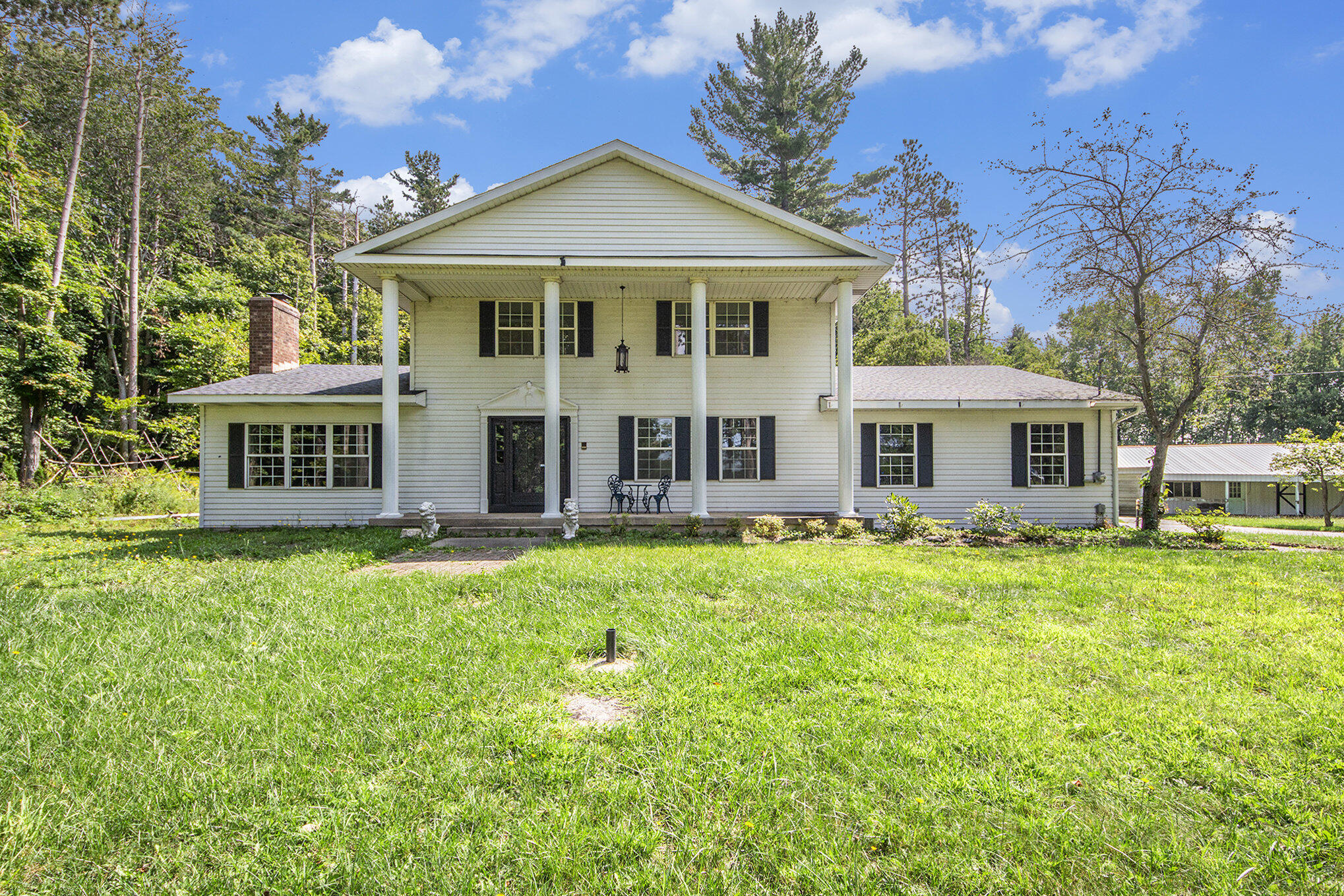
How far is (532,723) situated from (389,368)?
31.7ft

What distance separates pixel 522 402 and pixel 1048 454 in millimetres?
11426

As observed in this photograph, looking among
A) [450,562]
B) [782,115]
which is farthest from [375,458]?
[782,115]

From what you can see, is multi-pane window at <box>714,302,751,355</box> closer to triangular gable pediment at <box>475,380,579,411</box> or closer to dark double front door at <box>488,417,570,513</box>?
triangular gable pediment at <box>475,380,579,411</box>

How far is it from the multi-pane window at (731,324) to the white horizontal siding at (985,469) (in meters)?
2.93

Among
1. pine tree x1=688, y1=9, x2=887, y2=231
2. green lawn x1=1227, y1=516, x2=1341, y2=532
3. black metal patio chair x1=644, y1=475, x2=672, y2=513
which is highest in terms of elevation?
pine tree x1=688, y1=9, x2=887, y2=231

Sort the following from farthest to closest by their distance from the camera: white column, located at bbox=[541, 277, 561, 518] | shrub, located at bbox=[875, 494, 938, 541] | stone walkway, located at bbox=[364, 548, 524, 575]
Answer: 1. white column, located at bbox=[541, 277, 561, 518]
2. shrub, located at bbox=[875, 494, 938, 541]
3. stone walkway, located at bbox=[364, 548, 524, 575]

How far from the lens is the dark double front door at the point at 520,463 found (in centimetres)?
1319

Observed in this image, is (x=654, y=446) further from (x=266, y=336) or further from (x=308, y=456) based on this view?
(x=266, y=336)

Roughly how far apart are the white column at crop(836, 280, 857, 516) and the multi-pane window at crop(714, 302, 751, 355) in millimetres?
2234

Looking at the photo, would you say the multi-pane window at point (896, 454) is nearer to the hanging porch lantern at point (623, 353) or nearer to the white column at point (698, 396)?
the white column at point (698, 396)

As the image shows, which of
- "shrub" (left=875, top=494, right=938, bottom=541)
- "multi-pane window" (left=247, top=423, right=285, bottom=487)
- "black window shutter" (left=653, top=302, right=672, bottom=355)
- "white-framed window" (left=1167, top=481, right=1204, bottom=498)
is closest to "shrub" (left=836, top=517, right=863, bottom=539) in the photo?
"shrub" (left=875, top=494, right=938, bottom=541)

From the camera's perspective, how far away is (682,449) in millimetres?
13188

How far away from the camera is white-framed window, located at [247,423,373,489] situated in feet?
42.9

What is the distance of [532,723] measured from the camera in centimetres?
327
